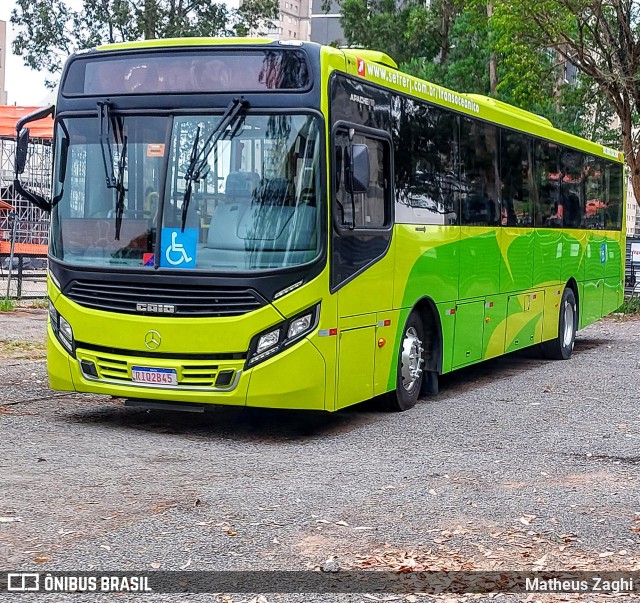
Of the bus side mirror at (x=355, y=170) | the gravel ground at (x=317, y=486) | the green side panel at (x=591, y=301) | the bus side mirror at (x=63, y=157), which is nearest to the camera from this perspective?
the gravel ground at (x=317, y=486)

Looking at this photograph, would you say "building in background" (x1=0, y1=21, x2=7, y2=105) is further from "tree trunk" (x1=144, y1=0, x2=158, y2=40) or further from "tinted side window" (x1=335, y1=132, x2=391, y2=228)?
"tinted side window" (x1=335, y1=132, x2=391, y2=228)

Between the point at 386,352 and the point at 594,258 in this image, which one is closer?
the point at 386,352

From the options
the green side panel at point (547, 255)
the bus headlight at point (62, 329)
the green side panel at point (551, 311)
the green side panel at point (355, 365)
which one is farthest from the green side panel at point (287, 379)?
the green side panel at point (551, 311)

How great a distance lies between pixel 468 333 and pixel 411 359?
5.93ft

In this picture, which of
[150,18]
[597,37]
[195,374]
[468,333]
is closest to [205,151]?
[195,374]

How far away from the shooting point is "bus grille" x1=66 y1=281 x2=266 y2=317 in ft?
31.3

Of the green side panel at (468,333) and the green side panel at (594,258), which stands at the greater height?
the green side panel at (594,258)

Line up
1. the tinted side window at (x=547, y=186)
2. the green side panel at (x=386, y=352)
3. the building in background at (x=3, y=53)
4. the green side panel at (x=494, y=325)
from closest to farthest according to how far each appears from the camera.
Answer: the green side panel at (x=386, y=352)
the green side panel at (x=494, y=325)
the tinted side window at (x=547, y=186)
the building in background at (x=3, y=53)

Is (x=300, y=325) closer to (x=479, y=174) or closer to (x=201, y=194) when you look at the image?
(x=201, y=194)

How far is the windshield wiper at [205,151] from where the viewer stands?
9.76m

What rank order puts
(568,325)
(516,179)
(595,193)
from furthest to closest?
(595,193) → (568,325) → (516,179)

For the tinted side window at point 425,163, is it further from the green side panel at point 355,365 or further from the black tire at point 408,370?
the green side panel at point 355,365

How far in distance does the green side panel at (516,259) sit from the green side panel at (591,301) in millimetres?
3224

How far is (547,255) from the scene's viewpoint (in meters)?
16.6
